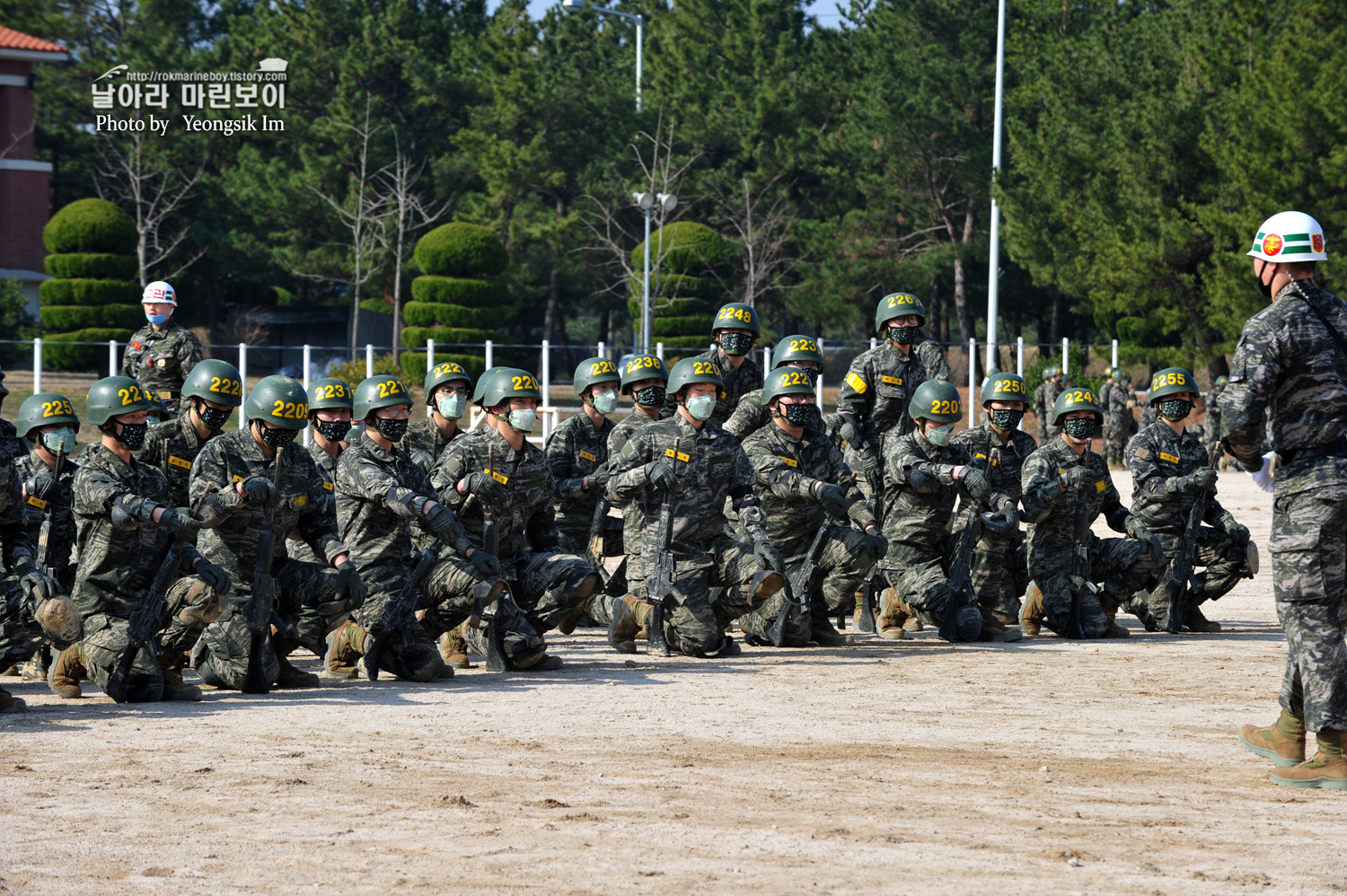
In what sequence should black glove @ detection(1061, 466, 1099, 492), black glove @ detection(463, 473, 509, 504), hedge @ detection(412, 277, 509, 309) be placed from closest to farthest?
black glove @ detection(463, 473, 509, 504)
black glove @ detection(1061, 466, 1099, 492)
hedge @ detection(412, 277, 509, 309)

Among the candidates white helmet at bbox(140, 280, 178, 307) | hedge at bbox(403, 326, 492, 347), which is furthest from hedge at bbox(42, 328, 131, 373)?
white helmet at bbox(140, 280, 178, 307)

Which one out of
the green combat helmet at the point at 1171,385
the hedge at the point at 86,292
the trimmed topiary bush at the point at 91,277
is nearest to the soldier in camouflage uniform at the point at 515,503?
the green combat helmet at the point at 1171,385

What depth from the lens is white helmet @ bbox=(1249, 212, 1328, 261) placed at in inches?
301

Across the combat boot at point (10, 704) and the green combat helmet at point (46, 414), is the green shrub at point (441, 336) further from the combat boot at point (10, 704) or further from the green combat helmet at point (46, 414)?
the combat boot at point (10, 704)

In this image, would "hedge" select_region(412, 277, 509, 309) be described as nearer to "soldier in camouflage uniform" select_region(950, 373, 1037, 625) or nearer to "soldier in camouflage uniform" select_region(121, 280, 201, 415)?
"soldier in camouflage uniform" select_region(121, 280, 201, 415)

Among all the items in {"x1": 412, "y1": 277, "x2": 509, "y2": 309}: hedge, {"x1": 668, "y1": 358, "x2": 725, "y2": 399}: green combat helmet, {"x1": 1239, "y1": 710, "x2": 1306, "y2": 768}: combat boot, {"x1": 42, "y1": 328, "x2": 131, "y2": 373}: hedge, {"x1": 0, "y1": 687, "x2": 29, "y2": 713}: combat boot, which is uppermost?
{"x1": 412, "y1": 277, "x2": 509, "y2": 309}: hedge

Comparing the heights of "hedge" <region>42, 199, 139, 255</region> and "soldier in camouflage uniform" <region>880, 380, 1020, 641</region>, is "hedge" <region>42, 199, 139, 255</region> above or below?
above

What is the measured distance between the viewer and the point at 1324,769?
7391mm

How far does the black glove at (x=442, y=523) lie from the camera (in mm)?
9938

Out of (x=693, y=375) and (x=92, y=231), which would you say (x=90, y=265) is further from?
(x=693, y=375)

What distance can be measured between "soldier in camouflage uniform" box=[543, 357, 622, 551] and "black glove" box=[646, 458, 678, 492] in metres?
1.89

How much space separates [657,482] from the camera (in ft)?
37.2

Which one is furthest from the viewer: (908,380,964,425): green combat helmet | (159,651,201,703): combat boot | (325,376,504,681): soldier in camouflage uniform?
(908,380,964,425): green combat helmet

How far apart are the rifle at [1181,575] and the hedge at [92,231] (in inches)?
1238
